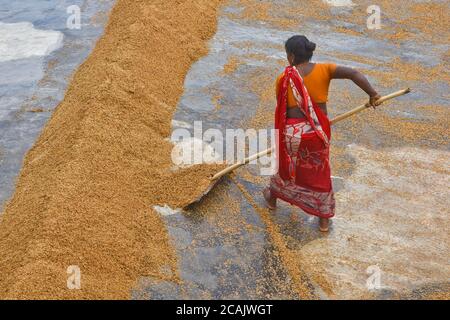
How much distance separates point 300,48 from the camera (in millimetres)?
3986

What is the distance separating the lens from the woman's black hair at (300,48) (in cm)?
398

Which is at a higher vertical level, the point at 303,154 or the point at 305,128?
the point at 305,128

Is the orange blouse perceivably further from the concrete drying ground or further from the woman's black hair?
the concrete drying ground

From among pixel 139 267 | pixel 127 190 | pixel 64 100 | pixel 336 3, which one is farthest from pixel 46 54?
pixel 336 3

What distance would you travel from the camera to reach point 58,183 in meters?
4.31

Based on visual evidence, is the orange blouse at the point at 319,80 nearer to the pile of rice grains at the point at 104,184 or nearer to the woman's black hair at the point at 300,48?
the woman's black hair at the point at 300,48

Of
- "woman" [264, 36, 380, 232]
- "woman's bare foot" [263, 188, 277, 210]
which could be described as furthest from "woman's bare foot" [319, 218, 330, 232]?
"woman's bare foot" [263, 188, 277, 210]

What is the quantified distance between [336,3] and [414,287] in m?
6.82

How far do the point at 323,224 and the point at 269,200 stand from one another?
525 millimetres

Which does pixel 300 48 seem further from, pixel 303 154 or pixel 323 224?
pixel 323 224

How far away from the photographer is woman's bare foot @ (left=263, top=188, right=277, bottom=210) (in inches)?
182

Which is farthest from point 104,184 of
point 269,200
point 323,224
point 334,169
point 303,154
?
point 334,169

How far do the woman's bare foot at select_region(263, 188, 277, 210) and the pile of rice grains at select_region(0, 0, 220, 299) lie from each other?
57 cm

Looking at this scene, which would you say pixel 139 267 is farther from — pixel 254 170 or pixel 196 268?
pixel 254 170
